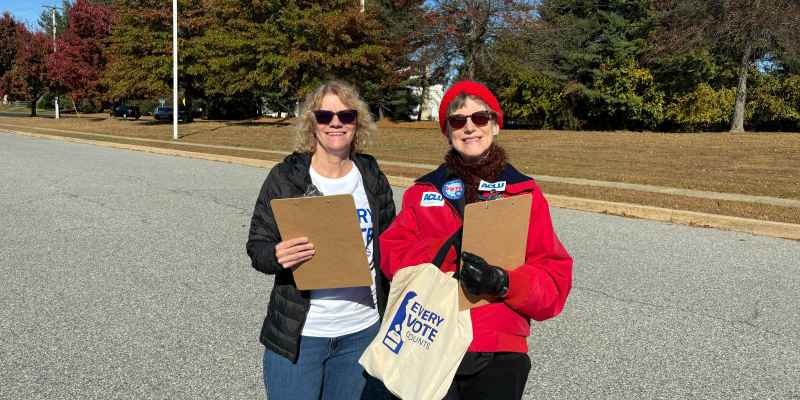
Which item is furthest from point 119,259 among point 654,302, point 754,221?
point 754,221

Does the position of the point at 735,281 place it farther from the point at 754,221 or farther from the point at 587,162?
the point at 587,162

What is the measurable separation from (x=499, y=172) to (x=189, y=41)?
37451 mm

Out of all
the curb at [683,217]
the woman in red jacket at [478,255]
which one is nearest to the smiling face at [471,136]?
the woman in red jacket at [478,255]

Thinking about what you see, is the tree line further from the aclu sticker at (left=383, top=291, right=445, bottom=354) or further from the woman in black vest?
the aclu sticker at (left=383, top=291, right=445, bottom=354)

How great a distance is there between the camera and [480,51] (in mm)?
33188

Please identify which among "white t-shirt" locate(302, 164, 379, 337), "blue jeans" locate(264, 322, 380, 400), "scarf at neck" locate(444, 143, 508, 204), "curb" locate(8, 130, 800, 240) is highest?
"scarf at neck" locate(444, 143, 508, 204)

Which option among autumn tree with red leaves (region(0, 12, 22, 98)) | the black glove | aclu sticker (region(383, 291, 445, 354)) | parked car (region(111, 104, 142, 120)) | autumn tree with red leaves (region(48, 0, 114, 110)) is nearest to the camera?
the black glove

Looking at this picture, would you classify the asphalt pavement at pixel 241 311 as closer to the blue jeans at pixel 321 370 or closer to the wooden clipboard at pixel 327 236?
the blue jeans at pixel 321 370

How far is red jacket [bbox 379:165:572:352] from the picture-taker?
1.98 metres

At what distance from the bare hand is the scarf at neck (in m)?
0.55

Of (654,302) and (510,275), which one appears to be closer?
(510,275)

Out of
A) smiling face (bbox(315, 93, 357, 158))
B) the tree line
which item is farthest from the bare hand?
the tree line

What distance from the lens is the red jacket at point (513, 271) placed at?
77.9 inches

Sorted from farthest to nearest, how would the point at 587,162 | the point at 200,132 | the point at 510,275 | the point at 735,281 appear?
the point at 200,132
the point at 587,162
the point at 735,281
the point at 510,275
